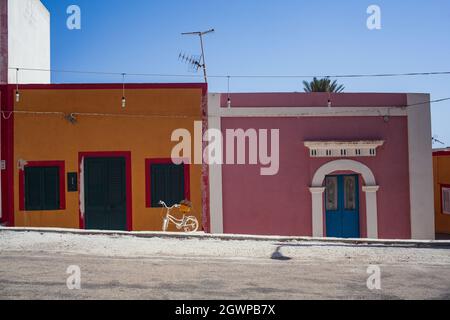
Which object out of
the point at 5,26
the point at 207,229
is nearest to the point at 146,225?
the point at 207,229

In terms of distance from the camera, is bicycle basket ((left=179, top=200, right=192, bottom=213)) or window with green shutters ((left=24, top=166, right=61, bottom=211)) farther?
window with green shutters ((left=24, top=166, right=61, bottom=211))

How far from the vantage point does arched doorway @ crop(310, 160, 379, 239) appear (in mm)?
11578

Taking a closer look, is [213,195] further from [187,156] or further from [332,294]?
[332,294]

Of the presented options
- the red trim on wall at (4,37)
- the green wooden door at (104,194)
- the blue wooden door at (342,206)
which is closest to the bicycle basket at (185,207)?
the green wooden door at (104,194)

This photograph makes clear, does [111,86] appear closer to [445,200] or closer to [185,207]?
[185,207]

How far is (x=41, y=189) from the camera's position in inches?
442

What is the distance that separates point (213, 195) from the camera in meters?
11.5

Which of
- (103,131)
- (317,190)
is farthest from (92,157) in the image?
(317,190)

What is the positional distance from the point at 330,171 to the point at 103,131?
666cm

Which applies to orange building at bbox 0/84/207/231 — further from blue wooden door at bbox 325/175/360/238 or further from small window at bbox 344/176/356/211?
small window at bbox 344/176/356/211

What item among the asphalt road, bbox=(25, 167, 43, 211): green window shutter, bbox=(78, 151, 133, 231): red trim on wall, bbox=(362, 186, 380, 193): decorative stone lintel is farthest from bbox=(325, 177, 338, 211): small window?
bbox=(25, 167, 43, 211): green window shutter

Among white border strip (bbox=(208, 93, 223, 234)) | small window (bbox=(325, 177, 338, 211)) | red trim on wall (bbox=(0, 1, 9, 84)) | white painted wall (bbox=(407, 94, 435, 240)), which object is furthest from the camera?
red trim on wall (bbox=(0, 1, 9, 84))

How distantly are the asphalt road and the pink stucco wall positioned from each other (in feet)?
14.2

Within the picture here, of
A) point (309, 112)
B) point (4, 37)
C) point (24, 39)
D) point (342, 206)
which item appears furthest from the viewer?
point (24, 39)
